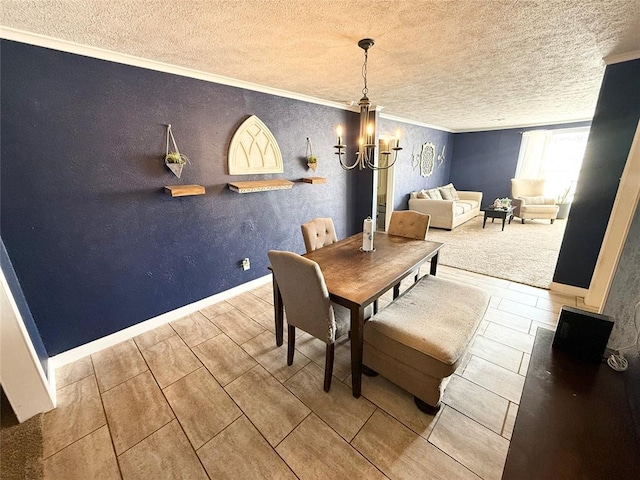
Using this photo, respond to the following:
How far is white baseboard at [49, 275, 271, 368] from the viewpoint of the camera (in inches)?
77.4

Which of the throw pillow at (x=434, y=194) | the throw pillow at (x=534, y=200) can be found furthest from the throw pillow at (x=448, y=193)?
the throw pillow at (x=534, y=200)

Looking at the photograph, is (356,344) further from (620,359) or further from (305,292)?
(620,359)

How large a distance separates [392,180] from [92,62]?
4665 millimetres

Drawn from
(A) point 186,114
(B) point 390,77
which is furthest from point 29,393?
(B) point 390,77

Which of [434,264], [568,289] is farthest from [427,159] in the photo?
[434,264]

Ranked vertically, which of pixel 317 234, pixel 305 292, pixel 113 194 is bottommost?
pixel 305 292

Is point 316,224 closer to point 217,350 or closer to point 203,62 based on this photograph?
point 217,350

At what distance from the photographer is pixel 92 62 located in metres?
1.79

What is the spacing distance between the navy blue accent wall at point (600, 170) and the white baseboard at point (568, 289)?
0.14 ft

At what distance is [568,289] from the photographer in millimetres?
2797

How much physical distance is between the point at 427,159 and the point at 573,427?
6380mm

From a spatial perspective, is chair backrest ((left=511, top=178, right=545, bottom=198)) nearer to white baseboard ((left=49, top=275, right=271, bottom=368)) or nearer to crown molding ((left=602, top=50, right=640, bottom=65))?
crown molding ((left=602, top=50, right=640, bottom=65))

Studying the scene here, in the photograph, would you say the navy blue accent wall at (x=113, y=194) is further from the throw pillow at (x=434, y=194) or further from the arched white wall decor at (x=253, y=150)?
the throw pillow at (x=434, y=194)

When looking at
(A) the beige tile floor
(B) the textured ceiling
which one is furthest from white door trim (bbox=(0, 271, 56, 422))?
(B) the textured ceiling
